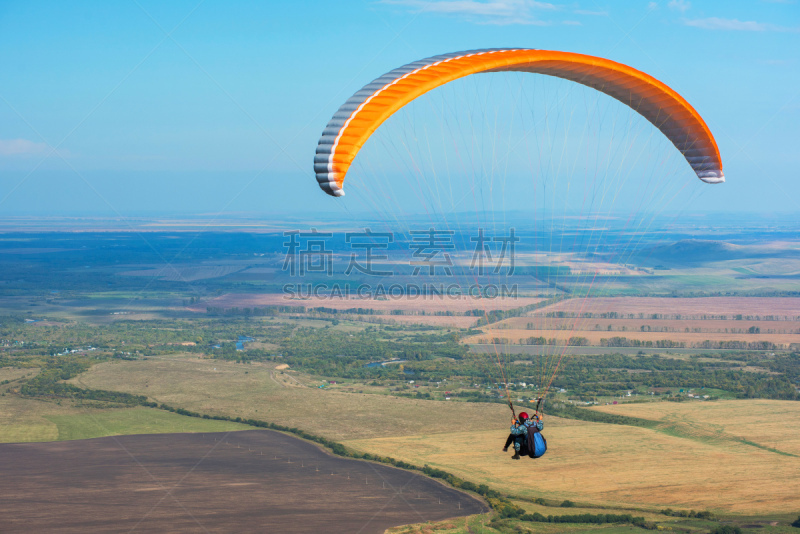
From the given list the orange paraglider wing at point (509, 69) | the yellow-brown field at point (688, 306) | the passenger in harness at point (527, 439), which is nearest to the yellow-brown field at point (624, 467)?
the passenger in harness at point (527, 439)

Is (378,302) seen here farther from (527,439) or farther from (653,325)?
(527,439)

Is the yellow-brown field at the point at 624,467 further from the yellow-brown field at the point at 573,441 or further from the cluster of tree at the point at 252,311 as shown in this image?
the cluster of tree at the point at 252,311

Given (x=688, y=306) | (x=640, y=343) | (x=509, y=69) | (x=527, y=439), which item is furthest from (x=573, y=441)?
(x=688, y=306)

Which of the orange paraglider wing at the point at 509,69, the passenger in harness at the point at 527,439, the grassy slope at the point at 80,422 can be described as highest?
the orange paraglider wing at the point at 509,69

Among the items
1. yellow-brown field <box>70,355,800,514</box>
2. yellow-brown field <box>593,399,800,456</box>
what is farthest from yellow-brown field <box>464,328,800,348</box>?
yellow-brown field <box>593,399,800,456</box>

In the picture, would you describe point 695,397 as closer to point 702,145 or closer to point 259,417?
point 259,417

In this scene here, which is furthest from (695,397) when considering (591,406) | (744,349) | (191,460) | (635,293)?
(635,293)
